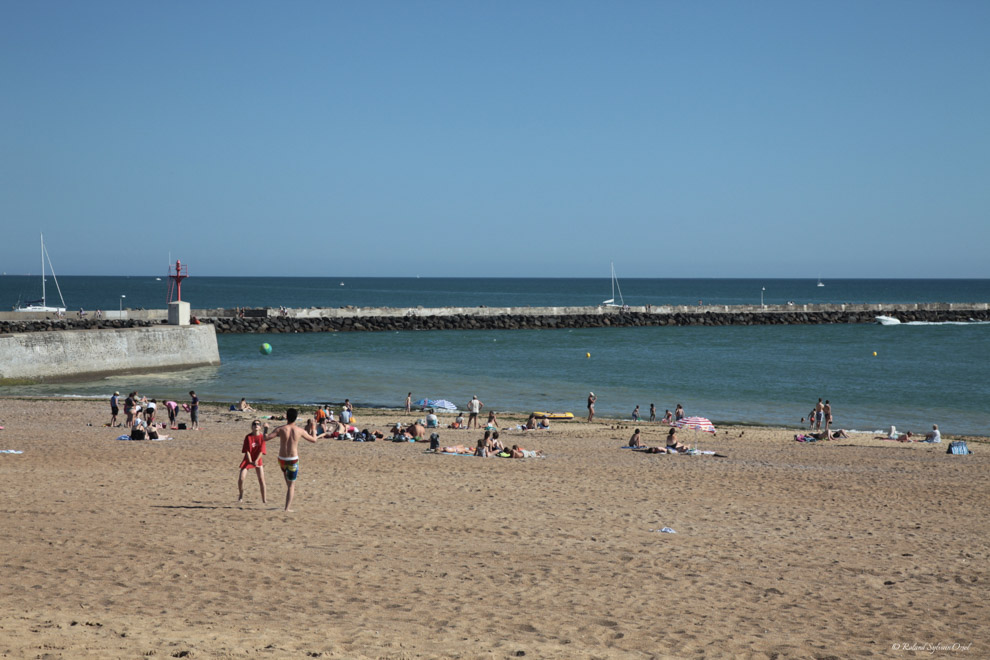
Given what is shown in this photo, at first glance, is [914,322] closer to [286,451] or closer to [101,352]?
[101,352]

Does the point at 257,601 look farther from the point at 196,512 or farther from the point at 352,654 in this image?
the point at 196,512

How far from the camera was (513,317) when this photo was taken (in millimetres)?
69688

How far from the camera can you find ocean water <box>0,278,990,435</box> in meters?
29.9

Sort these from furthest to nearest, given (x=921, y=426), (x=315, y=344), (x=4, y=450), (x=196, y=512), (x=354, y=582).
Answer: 1. (x=315, y=344)
2. (x=921, y=426)
3. (x=4, y=450)
4. (x=196, y=512)
5. (x=354, y=582)

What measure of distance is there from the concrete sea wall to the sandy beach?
19.7m

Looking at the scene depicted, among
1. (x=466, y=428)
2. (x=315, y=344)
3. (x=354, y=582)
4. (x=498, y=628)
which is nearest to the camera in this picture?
(x=498, y=628)

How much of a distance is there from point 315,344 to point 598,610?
4719cm

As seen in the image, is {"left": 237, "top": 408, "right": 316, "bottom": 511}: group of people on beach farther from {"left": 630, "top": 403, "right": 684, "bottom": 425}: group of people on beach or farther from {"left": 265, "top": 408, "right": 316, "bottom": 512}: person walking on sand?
{"left": 630, "top": 403, "right": 684, "bottom": 425}: group of people on beach

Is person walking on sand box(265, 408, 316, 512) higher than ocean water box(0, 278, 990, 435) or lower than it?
higher

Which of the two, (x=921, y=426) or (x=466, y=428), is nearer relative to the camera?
(x=466, y=428)

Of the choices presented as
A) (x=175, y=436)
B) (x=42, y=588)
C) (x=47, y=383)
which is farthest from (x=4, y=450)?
(x=47, y=383)

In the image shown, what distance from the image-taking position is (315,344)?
52969 mm

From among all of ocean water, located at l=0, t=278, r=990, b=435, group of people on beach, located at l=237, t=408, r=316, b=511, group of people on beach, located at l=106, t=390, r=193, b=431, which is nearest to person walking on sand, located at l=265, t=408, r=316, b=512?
group of people on beach, located at l=237, t=408, r=316, b=511

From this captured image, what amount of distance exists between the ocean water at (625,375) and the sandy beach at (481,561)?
14665 millimetres
